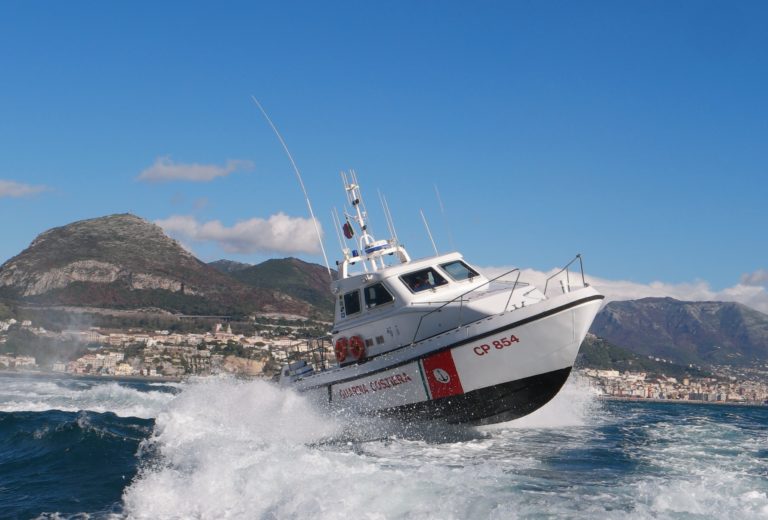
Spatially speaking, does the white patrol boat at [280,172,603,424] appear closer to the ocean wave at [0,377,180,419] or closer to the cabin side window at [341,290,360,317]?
the cabin side window at [341,290,360,317]

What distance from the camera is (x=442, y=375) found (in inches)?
642

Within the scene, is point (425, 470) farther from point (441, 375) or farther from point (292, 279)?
point (292, 279)

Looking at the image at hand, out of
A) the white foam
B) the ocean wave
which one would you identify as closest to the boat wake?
the white foam

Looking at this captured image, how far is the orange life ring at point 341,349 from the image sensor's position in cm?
1928

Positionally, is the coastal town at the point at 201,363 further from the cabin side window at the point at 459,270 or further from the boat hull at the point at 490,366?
the boat hull at the point at 490,366

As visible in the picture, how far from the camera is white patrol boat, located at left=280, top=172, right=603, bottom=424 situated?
51.5 feet

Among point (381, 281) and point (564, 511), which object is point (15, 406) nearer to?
point (381, 281)

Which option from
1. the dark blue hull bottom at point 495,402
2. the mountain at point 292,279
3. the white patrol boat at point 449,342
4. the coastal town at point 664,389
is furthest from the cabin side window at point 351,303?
the mountain at point 292,279

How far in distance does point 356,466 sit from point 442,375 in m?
4.77

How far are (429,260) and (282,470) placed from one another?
8.96 meters

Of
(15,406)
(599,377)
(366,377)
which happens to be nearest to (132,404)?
(15,406)

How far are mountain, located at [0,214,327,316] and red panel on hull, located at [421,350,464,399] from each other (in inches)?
4474

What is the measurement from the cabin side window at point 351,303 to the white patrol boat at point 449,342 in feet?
0.09

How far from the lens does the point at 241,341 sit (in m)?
100
